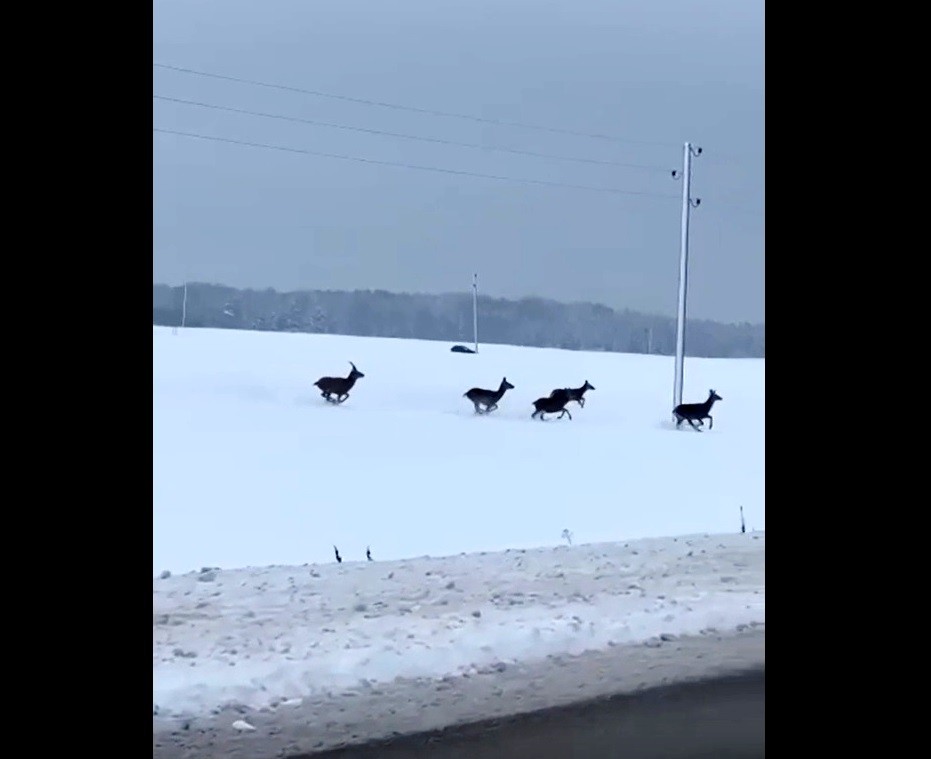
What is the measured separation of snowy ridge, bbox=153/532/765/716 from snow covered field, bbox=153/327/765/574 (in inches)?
97.9

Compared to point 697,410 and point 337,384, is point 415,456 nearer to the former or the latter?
point 337,384

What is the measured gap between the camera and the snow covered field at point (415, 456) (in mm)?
12188

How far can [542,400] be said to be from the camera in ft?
59.1

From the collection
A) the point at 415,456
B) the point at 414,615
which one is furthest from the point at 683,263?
the point at 414,615

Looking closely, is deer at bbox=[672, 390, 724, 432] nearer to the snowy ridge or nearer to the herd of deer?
the herd of deer

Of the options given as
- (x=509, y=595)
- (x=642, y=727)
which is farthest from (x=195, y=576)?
(x=642, y=727)

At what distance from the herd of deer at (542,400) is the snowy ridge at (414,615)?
350 inches

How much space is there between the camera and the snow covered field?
12188 millimetres

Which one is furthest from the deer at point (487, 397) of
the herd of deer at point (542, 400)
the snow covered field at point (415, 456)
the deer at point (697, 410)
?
the deer at point (697, 410)

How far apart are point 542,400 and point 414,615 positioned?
39.0 ft

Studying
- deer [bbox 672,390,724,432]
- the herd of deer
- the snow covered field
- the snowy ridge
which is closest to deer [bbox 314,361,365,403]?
the herd of deer

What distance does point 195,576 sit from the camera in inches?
304
